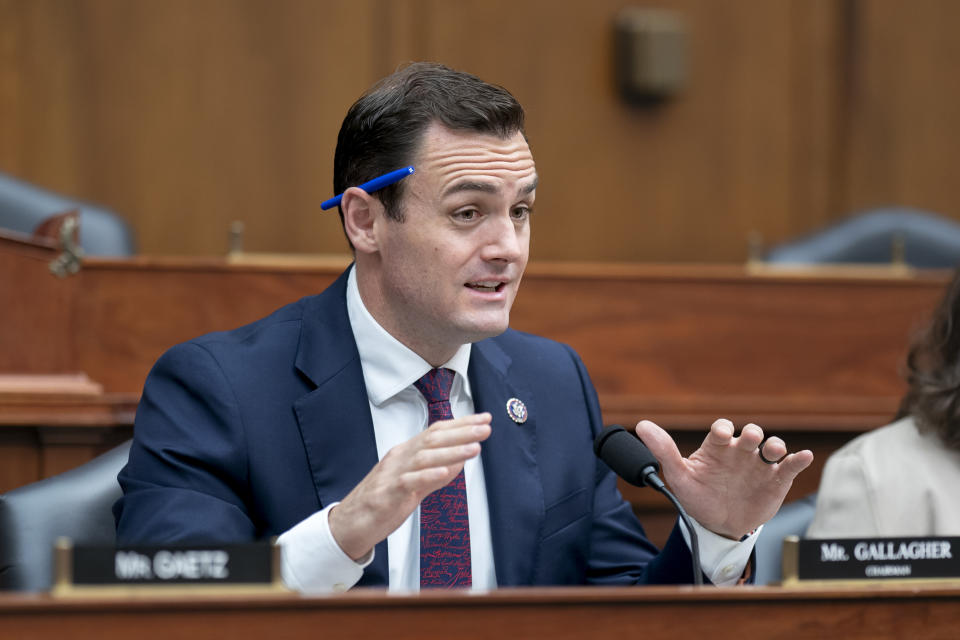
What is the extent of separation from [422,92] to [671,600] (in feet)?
2.97

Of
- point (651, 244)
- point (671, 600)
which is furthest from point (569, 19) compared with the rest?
point (671, 600)

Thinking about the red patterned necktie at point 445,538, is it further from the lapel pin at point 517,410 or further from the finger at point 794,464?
the finger at point 794,464

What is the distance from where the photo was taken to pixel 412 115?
6.10ft

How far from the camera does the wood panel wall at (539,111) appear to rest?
15.1 feet

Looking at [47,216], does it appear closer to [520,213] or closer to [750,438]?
[520,213]

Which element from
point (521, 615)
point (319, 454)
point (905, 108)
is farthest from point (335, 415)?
point (905, 108)

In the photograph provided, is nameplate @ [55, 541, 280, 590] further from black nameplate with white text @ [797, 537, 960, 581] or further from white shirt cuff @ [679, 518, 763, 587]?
white shirt cuff @ [679, 518, 763, 587]

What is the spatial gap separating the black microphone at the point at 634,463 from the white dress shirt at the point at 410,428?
0.15m

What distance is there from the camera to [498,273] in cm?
182

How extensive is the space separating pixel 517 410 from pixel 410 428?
191 millimetres

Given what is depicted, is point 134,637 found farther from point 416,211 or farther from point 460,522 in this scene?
point 416,211

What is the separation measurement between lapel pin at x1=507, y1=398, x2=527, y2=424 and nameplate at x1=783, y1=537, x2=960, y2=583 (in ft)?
2.30

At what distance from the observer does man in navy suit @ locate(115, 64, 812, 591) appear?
173 centimetres

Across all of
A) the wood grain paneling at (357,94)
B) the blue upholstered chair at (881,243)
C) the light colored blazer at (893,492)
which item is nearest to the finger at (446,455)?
the light colored blazer at (893,492)
